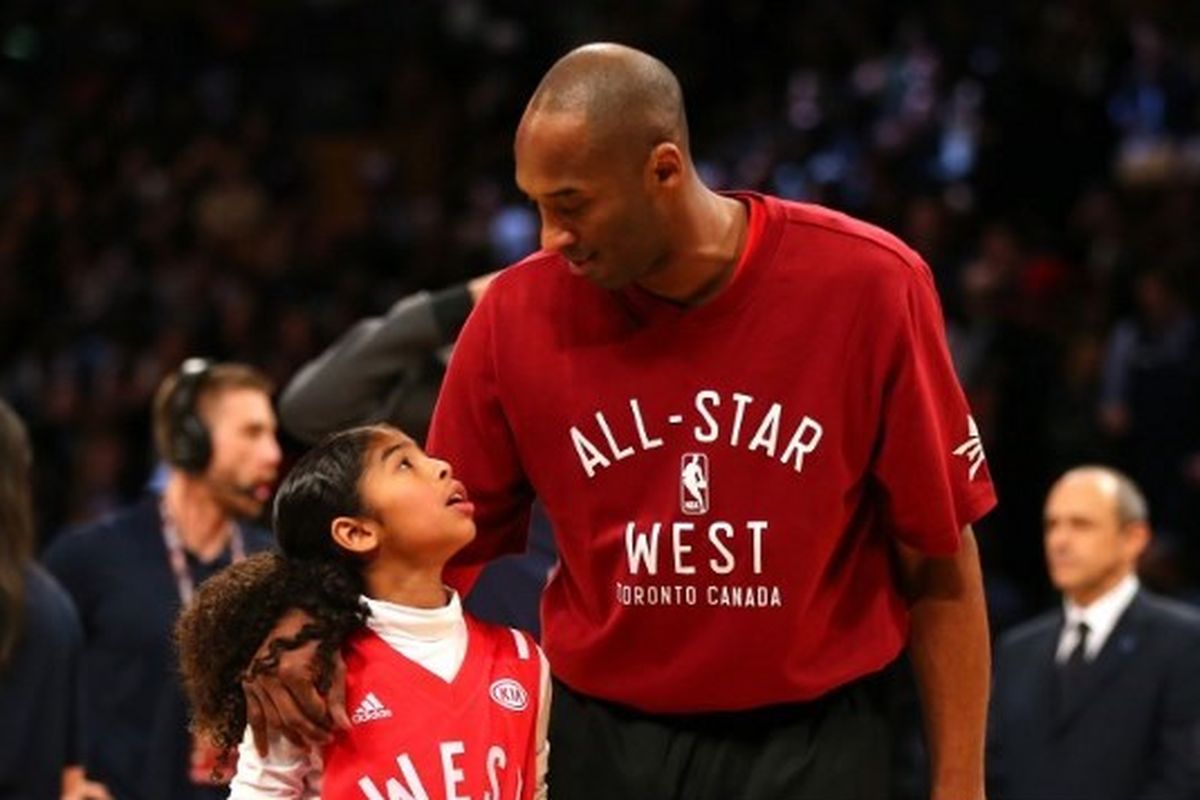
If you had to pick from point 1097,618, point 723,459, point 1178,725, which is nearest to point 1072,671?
point 1097,618

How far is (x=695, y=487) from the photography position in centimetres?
320

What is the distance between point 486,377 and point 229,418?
A: 3.11 meters

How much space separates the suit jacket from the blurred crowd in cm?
172

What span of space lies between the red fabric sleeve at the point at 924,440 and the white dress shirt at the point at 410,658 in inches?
24.5

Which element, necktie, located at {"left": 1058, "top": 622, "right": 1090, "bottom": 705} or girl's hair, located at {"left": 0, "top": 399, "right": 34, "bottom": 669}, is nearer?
girl's hair, located at {"left": 0, "top": 399, "right": 34, "bottom": 669}

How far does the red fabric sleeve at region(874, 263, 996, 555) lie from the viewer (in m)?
3.21

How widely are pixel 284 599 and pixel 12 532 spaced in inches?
74.7

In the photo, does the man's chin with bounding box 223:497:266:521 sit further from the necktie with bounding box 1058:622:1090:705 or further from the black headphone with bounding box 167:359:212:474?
the necktie with bounding box 1058:622:1090:705

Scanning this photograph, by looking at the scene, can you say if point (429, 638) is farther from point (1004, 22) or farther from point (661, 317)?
point (1004, 22)

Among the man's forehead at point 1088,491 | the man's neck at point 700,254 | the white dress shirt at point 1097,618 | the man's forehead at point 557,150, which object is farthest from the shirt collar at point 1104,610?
the man's forehead at point 557,150

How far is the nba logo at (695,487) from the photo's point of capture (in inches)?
126

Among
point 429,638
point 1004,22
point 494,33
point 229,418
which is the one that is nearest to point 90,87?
point 494,33

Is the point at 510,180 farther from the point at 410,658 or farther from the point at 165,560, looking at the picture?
the point at 410,658

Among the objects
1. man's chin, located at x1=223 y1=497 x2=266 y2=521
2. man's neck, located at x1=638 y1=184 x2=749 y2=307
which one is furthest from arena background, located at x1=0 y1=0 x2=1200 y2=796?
man's neck, located at x1=638 y1=184 x2=749 y2=307
